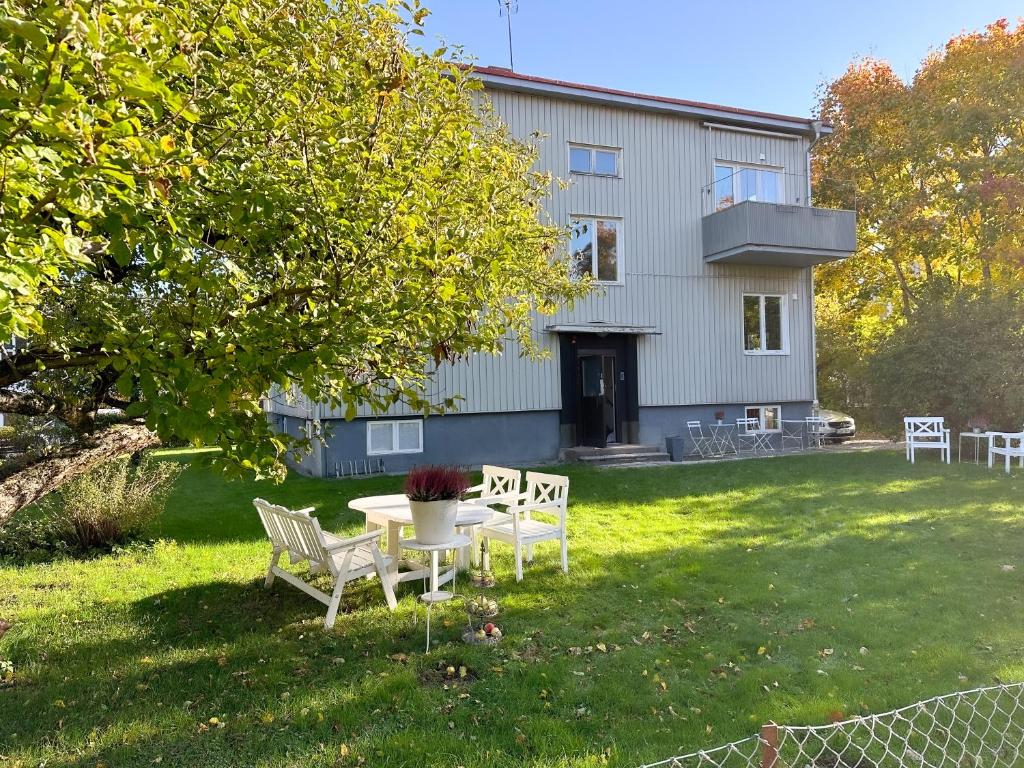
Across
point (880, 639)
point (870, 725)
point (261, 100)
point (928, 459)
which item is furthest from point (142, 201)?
point (928, 459)

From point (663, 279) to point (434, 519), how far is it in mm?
12591

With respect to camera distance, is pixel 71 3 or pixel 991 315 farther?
pixel 991 315

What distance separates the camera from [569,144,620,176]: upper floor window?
15281 millimetres

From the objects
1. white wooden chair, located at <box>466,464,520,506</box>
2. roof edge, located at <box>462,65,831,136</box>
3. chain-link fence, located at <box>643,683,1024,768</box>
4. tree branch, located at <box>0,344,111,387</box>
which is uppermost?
roof edge, located at <box>462,65,831,136</box>

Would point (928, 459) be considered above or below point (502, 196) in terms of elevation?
below

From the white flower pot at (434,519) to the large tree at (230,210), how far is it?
3.77ft

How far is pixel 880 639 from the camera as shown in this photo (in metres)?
4.51

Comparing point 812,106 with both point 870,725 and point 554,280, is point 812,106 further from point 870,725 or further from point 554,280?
point 870,725

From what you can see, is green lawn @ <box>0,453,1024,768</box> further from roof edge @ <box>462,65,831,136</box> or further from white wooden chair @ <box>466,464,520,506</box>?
roof edge @ <box>462,65,831,136</box>

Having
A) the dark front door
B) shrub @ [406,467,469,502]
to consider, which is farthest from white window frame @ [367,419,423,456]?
shrub @ [406,467,469,502]

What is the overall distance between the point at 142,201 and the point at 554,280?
633cm

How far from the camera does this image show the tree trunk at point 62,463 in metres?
4.87

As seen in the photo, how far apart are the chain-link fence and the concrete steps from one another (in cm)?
1082

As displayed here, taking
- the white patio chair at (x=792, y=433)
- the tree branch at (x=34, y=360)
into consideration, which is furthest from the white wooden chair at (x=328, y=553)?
the white patio chair at (x=792, y=433)
